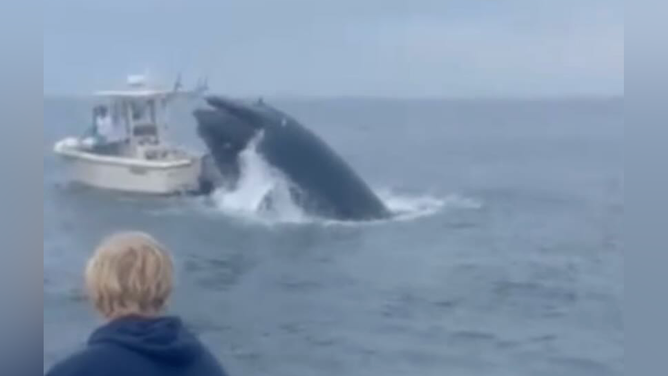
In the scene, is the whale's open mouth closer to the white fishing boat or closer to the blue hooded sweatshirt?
the white fishing boat

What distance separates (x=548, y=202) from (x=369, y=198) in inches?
15.0

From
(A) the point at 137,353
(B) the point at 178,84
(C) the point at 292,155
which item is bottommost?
(A) the point at 137,353

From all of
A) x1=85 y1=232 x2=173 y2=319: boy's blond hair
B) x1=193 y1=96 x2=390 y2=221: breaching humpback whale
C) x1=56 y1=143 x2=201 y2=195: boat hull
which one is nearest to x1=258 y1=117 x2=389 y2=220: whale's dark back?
x1=193 y1=96 x2=390 y2=221: breaching humpback whale

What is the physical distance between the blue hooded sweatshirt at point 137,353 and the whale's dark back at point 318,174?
4.29ft

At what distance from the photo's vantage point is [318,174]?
345 cm

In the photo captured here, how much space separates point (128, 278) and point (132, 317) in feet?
0.17

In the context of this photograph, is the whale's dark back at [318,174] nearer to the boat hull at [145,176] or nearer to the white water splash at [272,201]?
the white water splash at [272,201]

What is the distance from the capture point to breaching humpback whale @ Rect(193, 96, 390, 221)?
11.1 ft

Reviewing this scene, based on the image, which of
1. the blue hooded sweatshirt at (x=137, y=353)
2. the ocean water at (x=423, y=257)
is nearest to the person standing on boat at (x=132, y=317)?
the blue hooded sweatshirt at (x=137, y=353)

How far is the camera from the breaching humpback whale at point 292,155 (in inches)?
133

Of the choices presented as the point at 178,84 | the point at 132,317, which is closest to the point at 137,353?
the point at 132,317

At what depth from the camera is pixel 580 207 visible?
332 centimetres

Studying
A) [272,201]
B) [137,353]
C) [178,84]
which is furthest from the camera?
[272,201]

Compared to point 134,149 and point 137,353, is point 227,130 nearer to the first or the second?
point 134,149
